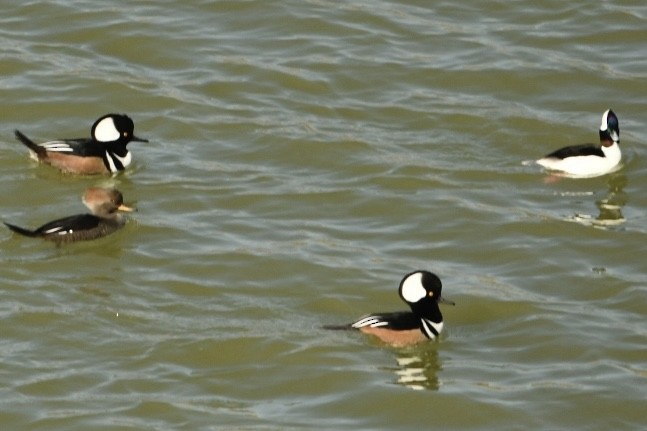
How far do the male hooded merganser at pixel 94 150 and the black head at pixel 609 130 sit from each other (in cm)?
471

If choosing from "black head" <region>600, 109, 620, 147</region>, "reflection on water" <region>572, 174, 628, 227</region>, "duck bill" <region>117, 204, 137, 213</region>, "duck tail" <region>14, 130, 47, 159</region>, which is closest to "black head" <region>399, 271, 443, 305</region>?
"reflection on water" <region>572, 174, 628, 227</region>

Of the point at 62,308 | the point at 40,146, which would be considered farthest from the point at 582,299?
the point at 40,146

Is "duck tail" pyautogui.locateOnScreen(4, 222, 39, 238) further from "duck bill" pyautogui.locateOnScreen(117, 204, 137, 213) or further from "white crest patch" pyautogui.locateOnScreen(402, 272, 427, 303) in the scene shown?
"white crest patch" pyautogui.locateOnScreen(402, 272, 427, 303)

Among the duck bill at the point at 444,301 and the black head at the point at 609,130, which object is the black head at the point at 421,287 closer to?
the duck bill at the point at 444,301

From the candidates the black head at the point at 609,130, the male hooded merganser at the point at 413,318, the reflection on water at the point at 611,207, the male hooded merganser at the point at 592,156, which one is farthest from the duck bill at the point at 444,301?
the black head at the point at 609,130

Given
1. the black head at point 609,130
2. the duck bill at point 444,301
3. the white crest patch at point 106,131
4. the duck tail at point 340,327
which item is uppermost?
the black head at point 609,130

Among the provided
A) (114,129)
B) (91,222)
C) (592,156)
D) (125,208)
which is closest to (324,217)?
(125,208)

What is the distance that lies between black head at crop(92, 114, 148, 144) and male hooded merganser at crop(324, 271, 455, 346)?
14.4 feet

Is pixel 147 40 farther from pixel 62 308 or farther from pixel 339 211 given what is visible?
pixel 62 308

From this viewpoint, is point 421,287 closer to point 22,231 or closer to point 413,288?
point 413,288

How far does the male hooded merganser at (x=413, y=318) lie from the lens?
12.5m

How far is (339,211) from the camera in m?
15.2

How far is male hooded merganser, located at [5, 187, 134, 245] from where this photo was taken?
14.2 meters

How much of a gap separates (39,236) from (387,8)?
7189mm
